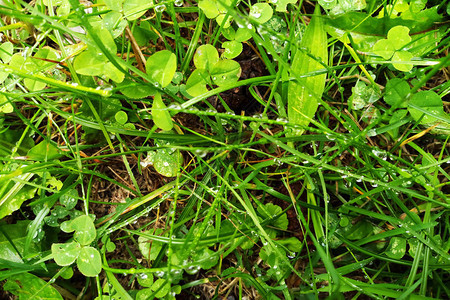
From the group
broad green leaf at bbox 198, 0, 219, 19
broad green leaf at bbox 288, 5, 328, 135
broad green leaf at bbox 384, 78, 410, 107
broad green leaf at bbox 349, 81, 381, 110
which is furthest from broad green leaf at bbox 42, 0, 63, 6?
broad green leaf at bbox 384, 78, 410, 107

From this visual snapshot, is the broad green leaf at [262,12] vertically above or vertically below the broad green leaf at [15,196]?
above

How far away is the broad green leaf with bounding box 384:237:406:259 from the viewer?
4.44 feet

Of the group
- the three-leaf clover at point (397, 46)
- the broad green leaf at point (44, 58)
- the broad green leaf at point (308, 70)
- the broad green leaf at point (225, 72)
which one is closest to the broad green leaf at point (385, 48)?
the three-leaf clover at point (397, 46)

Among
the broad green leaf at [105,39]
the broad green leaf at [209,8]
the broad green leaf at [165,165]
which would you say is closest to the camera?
the broad green leaf at [105,39]

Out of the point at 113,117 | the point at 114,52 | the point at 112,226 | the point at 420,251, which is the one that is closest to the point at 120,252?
the point at 112,226

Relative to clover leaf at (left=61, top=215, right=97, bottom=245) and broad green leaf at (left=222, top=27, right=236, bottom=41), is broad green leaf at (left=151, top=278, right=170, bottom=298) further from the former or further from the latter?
broad green leaf at (left=222, top=27, right=236, bottom=41)

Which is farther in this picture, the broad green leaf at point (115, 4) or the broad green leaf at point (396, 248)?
the broad green leaf at point (396, 248)

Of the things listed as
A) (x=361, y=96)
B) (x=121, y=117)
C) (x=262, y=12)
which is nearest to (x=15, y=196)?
(x=121, y=117)

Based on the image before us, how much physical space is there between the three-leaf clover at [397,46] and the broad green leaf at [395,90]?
54mm

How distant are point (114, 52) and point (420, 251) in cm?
134

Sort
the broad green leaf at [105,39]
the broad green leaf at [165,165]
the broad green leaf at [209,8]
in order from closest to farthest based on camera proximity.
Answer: the broad green leaf at [105,39] < the broad green leaf at [209,8] < the broad green leaf at [165,165]

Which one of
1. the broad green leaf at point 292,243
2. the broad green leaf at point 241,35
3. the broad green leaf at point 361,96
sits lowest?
the broad green leaf at point 292,243

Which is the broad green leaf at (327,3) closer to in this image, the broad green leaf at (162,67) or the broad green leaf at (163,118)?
the broad green leaf at (162,67)

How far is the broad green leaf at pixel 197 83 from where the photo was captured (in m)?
1.30
